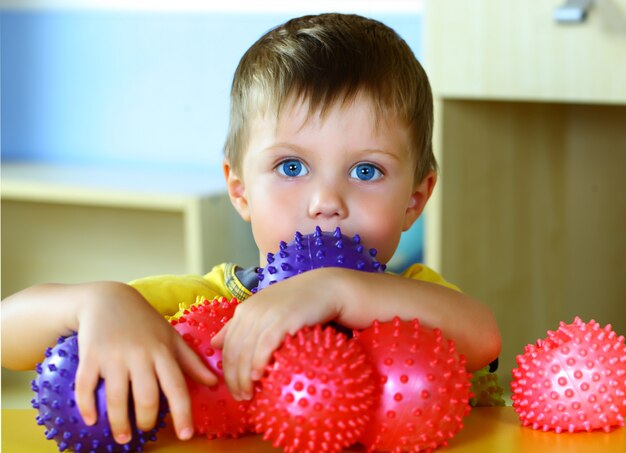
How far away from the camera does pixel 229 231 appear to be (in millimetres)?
2107

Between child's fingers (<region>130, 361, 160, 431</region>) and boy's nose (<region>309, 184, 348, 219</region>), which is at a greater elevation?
boy's nose (<region>309, 184, 348, 219</region>)

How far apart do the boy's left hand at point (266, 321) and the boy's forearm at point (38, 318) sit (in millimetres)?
84

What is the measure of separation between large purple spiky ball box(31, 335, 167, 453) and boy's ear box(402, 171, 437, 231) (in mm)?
→ 484

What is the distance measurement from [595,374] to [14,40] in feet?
7.25

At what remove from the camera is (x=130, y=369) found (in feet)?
1.99

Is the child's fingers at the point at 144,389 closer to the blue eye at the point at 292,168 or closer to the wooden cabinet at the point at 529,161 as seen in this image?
the blue eye at the point at 292,168

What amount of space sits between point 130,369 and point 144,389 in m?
0.01

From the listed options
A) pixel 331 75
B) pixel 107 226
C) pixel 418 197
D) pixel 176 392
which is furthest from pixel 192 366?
pixel 107 226

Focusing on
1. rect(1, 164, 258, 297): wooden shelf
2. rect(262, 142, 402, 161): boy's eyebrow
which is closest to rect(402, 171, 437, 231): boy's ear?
rect(262, 142, 402, 161): boy's eyebrow

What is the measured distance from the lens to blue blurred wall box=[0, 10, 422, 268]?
2361mm

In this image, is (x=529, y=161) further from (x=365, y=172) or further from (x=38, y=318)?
(x=38, y=318)

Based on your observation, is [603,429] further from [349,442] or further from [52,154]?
[52,154]

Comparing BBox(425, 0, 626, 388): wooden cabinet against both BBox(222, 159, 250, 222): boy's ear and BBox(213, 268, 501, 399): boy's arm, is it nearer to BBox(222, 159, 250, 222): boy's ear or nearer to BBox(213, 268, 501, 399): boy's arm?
BBox(222, 159, 250, 222): boy's ear

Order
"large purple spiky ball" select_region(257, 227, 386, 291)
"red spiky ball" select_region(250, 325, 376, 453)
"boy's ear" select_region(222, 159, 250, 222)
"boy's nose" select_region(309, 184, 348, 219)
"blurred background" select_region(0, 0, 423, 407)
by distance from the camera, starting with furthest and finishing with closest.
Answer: "blurred background" select_region(0, 0, 423, 407) → "boy's ear" select_region(222, 159, 250, 222) → "boy's nose" select_region(309, 184, 348, 219) → "large purple spiky ball" select_region(257, 227, 386, 291) → "red spiky ball" select_region(250, 325, 376, 453)
